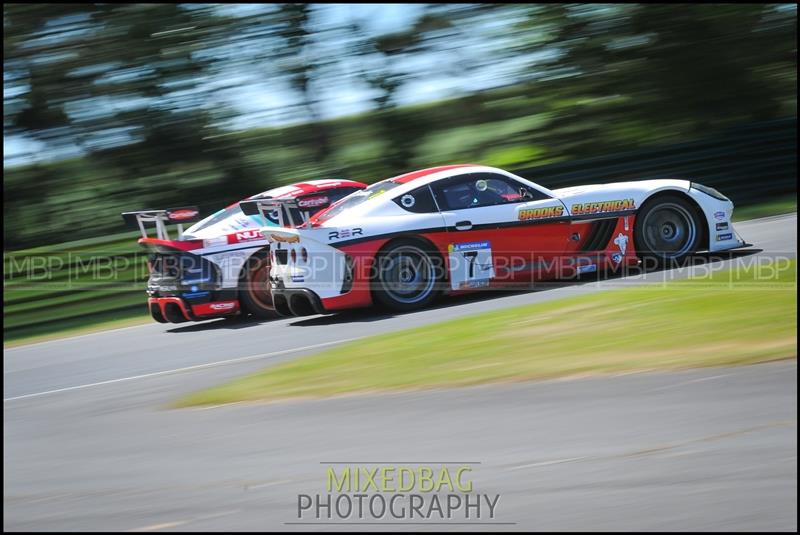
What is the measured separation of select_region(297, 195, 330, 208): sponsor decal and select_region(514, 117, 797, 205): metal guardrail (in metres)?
6.24

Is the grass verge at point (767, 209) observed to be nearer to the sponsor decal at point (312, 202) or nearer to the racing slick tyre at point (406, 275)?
the racing slick tyre at point (406, 275)

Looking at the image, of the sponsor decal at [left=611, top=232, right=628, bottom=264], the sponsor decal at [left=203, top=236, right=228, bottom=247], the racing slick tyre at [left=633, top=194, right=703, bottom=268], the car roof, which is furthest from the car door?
the sponsor decal at [left=203, top=236, right=228, bottom=247]

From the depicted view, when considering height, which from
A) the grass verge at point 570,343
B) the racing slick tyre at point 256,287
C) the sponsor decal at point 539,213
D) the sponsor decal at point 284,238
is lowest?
the grass verge at point 570,343

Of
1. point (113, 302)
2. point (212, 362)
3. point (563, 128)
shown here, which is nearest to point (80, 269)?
point (113, 302)

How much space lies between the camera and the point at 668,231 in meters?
9.59

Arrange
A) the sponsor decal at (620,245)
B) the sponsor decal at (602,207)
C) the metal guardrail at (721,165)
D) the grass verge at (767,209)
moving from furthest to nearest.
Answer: the metal guardrail at (721,165) → the grass verge at (767,209) → the sponsor decal at (620,245) → the sponsor decal at (602,207)

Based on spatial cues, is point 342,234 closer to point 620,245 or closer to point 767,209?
point 620,245

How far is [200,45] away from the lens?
1769 centimetres

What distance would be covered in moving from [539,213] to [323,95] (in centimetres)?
996

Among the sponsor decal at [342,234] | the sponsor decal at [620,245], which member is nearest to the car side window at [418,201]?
the sponsor decal at [342,234]

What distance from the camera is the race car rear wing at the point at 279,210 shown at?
8984 mm

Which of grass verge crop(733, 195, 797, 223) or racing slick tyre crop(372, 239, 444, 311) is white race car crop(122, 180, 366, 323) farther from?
grass verge crop(733, 195, 797, 223)

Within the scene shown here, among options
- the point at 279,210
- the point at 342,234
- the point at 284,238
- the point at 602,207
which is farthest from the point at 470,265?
the point at 279,210

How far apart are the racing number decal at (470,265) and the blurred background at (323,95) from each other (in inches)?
341
